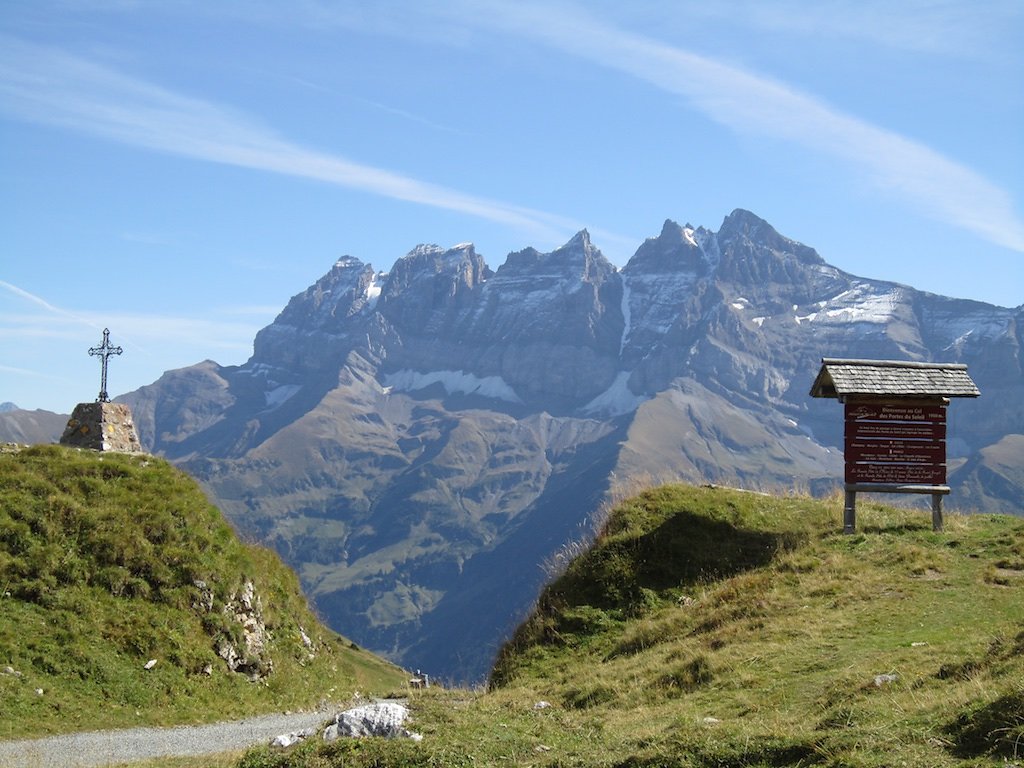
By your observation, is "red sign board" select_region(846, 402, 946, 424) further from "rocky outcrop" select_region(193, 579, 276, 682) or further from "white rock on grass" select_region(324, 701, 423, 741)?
"white rock on grass" select_region(324, 701, 423, 741)

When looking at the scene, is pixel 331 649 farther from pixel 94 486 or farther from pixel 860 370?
pixel 860 370

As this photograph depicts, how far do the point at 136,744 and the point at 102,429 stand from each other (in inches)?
658

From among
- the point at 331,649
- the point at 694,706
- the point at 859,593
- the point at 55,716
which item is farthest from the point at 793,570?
→ the point at 55,716

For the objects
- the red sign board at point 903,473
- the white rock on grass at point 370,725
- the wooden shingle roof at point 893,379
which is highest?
the wooden shingle roof at point 893,379

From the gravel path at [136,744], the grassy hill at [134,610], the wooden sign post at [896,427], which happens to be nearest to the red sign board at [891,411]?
the wooden sign post at [896,427]

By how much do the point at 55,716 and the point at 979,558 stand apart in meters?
21.3

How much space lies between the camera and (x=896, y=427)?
31.2m

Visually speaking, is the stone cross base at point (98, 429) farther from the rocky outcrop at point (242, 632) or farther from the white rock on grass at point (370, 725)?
the white rock on grass at point (370, 725)

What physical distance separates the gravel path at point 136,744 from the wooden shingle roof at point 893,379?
1721 cm

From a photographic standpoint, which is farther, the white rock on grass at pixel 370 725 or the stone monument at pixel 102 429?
the stone monument at pixel 102 429

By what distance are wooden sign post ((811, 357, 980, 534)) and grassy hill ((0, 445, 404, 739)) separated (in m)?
15.7

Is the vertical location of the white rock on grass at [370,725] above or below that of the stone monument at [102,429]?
below

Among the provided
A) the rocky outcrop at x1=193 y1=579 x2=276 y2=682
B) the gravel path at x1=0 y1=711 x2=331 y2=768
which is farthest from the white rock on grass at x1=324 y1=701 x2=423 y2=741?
the rocky outcrop at x1=193 y1=579 x2=276 y2=682

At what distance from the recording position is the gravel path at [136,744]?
18328 millimetres
